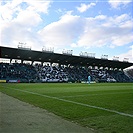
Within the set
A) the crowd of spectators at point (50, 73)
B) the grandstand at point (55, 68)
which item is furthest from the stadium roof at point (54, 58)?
the crowd of spectators at point (50, 73)

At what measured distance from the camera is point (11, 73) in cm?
6438

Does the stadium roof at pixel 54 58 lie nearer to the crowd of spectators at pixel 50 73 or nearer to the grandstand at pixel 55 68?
the grandstand at pixel 55 68

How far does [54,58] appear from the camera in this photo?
72938mm

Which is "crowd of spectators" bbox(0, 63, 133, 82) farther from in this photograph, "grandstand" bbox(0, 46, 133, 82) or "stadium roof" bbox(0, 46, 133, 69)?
"stadium roof" bbox(0, 46, 133, 69)

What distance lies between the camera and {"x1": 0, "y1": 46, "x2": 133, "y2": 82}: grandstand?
211ft

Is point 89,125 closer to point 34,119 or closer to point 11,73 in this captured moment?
point 34,119

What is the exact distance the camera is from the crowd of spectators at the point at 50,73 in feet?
212

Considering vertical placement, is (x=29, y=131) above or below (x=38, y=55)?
below

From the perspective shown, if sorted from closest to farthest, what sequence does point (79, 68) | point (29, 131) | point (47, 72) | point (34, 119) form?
point (29, 131) < point (34, 119) < point (47, 72) < point (79, 68)

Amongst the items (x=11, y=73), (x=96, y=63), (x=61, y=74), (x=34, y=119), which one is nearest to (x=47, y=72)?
(x=61, y=74)

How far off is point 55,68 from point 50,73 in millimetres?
4684

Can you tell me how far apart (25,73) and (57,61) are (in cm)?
1431

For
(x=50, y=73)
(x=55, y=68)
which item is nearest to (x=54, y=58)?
(x=50, y=73)

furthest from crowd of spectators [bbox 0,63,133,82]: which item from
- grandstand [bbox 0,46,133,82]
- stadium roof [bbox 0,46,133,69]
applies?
stadium roof [bbox 0,46,133,69]
